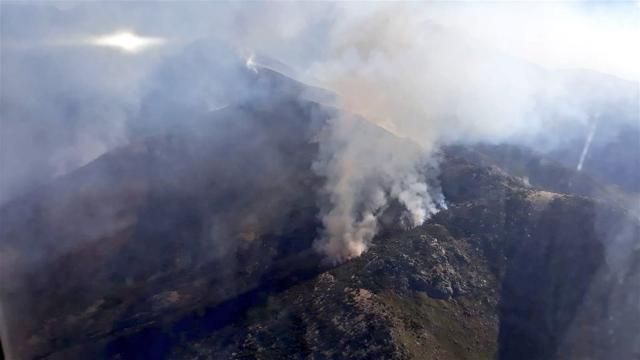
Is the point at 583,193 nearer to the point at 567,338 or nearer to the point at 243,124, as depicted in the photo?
the point at 567,338

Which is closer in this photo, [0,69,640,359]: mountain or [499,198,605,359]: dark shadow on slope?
[0,69,640,359]: mountain

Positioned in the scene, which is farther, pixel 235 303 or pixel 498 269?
pixel 498 269

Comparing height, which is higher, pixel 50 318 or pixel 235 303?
pixel 235 303

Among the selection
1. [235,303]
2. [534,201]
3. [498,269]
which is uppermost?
[534,201]

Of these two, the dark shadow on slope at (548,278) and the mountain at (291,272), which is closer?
the mountain at (291,272)

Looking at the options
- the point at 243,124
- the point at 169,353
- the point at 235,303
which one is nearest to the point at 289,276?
the point at 235,303

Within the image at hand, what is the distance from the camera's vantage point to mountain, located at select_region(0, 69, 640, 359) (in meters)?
83.6

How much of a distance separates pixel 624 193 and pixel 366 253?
9519cm

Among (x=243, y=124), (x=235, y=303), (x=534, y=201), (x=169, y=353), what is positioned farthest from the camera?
(x=243, y=124)

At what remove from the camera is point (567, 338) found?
87375 millimetres

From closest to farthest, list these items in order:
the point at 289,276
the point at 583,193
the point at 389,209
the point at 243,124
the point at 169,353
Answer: the point at 169,353, the point at 289,276, the point at 389,209, the point at 583,193, the point at 243,124

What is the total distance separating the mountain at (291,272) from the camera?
274ft

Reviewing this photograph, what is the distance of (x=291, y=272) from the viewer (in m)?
100

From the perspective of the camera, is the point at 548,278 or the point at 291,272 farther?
the point at 291,272
